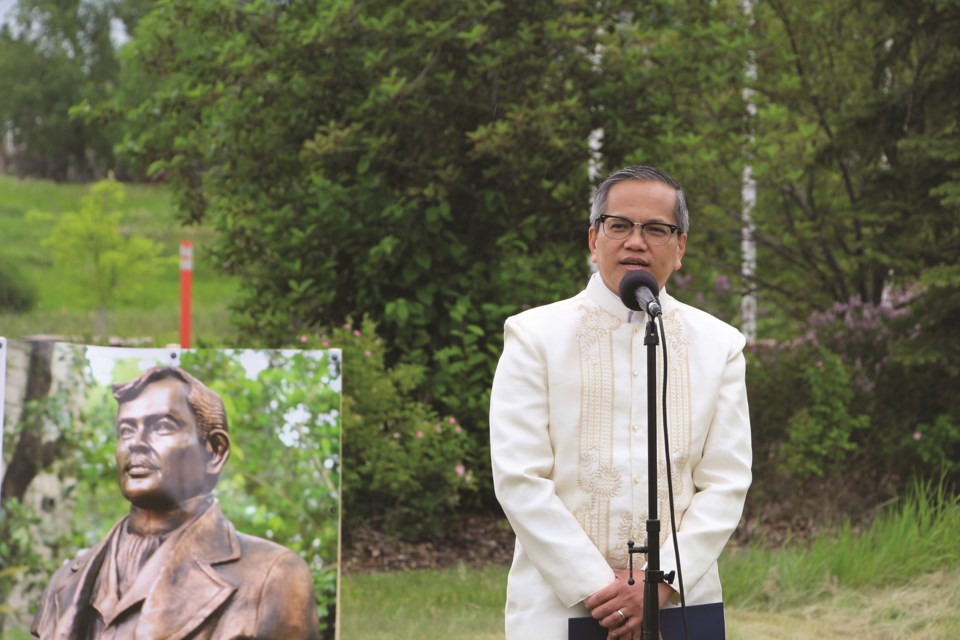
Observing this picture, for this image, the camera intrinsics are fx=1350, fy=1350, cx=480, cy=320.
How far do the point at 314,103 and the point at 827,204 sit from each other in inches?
214

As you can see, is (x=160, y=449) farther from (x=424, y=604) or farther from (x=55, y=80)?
(x=55, y=80)

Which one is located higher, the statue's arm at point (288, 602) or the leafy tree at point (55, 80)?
the leafy tree at point (55, 80)

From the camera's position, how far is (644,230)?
3.51 meters

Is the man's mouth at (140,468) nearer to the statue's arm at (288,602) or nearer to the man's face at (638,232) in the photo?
the statue's arm at (288,602)

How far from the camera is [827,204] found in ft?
42.9

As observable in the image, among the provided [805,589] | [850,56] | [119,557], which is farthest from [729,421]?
[850,56]

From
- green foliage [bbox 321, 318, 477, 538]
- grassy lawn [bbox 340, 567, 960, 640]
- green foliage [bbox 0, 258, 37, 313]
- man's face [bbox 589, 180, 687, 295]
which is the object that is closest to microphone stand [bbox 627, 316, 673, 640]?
man's face [bbox 589, 180, 687, 295]

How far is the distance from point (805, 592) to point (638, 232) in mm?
4949

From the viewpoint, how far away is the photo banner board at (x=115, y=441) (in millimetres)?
5180

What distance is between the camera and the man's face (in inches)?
138

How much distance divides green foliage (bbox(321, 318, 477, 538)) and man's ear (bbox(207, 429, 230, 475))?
3.38 metres

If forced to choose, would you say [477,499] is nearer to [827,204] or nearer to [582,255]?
[582,255]

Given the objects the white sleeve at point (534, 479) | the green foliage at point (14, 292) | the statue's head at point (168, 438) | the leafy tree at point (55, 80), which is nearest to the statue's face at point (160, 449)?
the statue's head at point (168, 438)

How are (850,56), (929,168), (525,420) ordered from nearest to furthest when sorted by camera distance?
(525,420), (929,168), (850,56)
